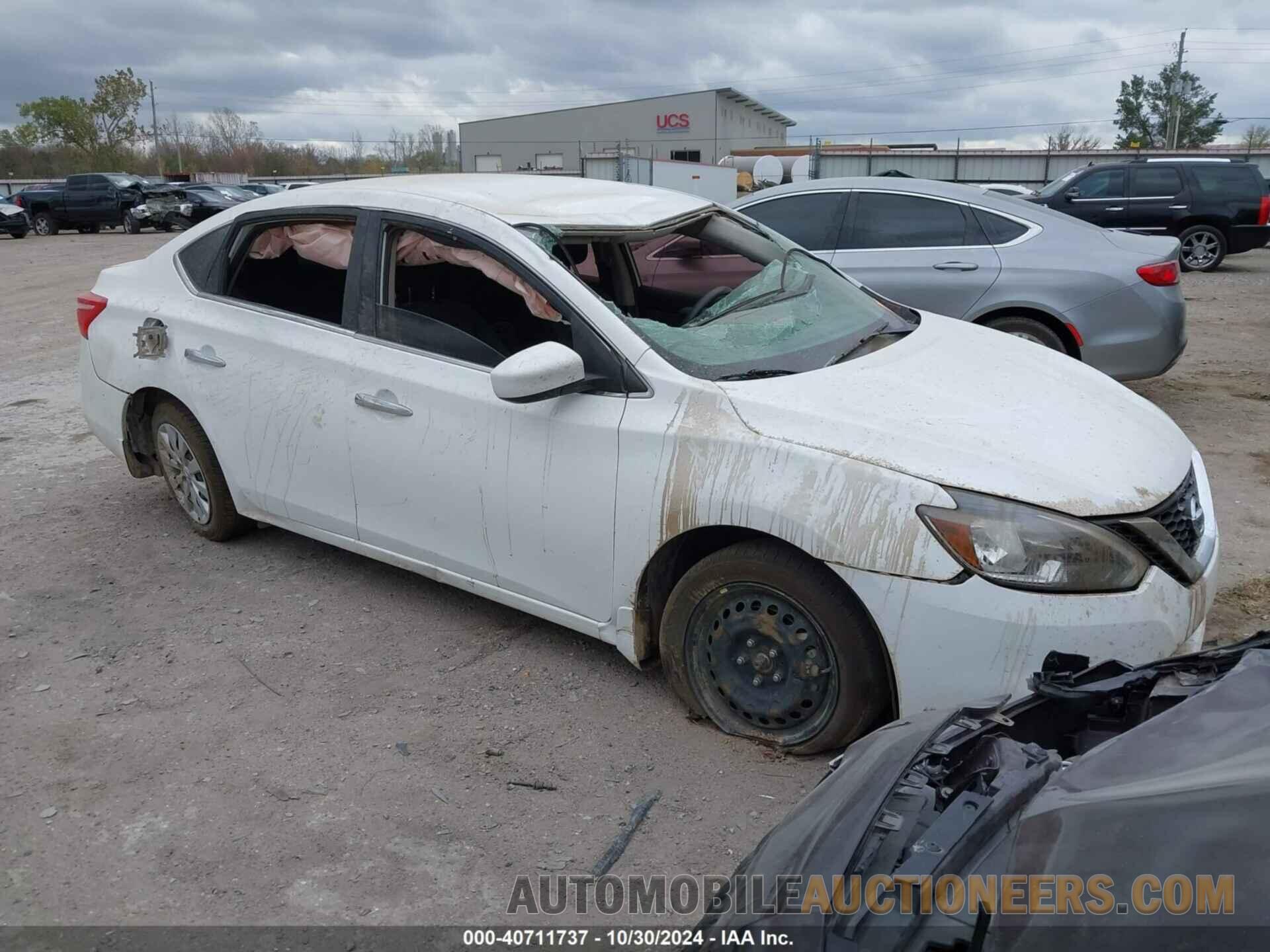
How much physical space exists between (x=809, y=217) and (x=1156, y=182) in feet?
36.9

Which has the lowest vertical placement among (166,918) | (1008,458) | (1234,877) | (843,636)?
(166,918)

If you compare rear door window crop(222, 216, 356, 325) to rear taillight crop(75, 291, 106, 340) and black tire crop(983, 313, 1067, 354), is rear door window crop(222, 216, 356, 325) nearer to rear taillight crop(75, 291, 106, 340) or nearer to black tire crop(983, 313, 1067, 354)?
rear taillight crop(75, 291, 106, 340)

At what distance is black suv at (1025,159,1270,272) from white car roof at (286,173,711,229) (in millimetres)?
13225

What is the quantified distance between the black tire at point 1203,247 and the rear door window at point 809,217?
1160cm

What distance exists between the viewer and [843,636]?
2932 millimetres

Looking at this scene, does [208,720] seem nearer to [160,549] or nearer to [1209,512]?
[160,549]

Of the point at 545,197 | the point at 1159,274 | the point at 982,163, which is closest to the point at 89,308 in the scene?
the point at 545,197

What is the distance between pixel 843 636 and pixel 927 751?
41.8 inches

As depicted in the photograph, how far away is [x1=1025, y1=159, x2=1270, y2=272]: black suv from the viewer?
1577 cm

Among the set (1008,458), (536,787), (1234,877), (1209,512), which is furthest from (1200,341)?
(1234,877)

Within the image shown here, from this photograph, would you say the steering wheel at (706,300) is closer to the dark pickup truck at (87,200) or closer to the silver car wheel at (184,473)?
the silver car wheel at (184,473)

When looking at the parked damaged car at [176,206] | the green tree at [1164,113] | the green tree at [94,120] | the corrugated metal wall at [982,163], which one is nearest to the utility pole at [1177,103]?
the green tree at [1164,113]

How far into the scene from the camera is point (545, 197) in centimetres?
401

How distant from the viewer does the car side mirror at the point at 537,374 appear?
317cm
